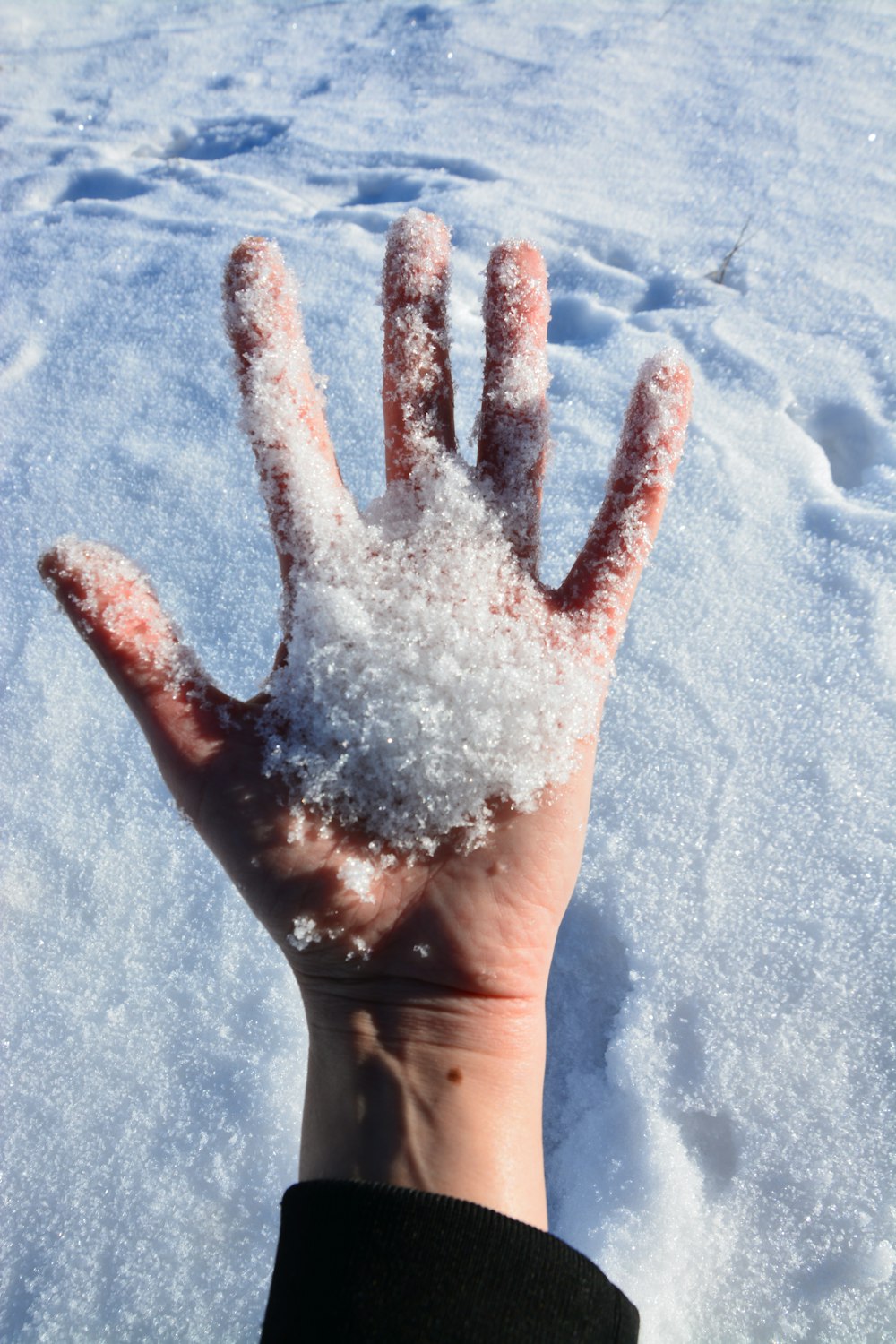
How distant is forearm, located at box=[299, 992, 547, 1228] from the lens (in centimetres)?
93

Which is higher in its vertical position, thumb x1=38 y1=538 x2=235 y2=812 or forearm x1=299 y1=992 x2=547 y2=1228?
thumb x1=38 y1=538 x2=235 y2=812

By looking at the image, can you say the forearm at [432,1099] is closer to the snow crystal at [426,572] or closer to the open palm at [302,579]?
the open palm at [302,579]

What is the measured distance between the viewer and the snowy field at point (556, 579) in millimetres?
1202

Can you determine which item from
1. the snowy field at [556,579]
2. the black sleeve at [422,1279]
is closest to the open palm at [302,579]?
the black sleeve at [422,1279]

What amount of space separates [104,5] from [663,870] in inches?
172

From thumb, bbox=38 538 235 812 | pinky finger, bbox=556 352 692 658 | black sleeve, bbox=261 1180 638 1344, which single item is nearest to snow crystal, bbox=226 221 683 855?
pinky finger, bbox=556 352 692 658

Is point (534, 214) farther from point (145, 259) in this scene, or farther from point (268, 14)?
point (268, 14)

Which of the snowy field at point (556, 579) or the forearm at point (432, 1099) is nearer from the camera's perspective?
the forearm at point (432, 1099)

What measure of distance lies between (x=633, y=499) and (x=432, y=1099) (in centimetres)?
90

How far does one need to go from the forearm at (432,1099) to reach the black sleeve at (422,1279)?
0.07 metres

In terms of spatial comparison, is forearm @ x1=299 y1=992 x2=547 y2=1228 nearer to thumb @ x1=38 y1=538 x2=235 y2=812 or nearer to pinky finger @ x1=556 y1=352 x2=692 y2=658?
thumb @ x1=38 y1=538 x2=235 y2=812

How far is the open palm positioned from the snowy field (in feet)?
1.30

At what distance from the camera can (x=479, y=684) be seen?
113 cm

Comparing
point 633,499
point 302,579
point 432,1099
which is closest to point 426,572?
point 302,579
